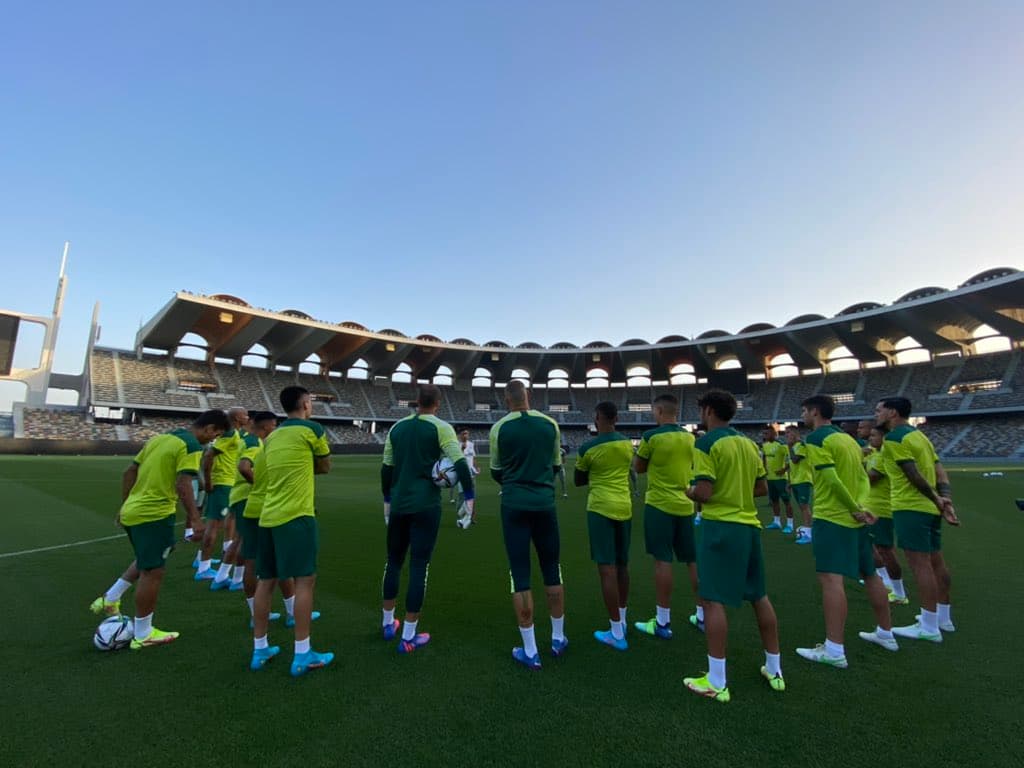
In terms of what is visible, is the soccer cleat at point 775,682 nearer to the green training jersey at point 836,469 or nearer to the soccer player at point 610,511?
the soccer player at point 610,511

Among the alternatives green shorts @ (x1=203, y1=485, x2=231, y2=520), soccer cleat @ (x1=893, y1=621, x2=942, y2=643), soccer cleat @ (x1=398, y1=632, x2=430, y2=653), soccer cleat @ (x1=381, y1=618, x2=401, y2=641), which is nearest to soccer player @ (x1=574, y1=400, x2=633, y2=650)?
soccer cleat @ (x1=398, y1=632, x2=430, y2=653)

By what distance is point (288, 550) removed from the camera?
3277 mm

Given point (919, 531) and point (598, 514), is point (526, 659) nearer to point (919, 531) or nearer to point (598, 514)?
point (598, 514)

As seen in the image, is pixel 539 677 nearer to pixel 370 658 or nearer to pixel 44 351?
pixel 370 658

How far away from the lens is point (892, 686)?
3.09m

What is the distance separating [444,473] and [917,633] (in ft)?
14.1

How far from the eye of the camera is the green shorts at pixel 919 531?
13.3ft

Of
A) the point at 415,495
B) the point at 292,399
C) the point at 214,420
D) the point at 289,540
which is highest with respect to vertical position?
the point at 292,399

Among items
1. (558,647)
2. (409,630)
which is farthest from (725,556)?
(409,630)

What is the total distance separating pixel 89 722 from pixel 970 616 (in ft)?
23.4

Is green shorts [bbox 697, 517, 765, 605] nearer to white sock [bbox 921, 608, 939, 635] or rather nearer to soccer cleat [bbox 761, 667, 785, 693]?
soccer cleat [bbox 761, 667, 785, 693]

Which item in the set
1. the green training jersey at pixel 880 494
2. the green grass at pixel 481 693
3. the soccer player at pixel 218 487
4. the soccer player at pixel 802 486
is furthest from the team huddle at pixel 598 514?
the soccer player at pixel 802 486

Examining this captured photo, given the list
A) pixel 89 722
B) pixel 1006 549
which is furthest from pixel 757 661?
pixel 1006 549

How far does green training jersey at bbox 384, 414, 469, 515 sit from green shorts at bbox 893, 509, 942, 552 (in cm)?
411
